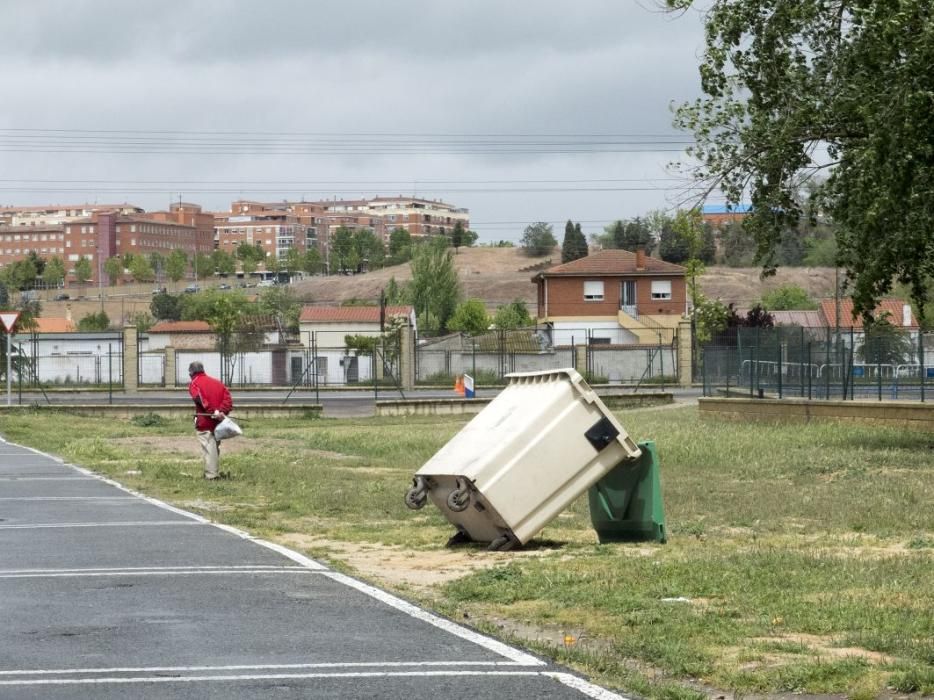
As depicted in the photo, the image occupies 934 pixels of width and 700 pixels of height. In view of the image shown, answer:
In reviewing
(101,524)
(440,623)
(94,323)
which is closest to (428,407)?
(101,524)

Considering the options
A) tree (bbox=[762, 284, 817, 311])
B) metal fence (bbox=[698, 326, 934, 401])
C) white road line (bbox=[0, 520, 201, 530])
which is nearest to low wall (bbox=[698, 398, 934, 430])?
metal fence (bbox=[698, 326, 934, 401])

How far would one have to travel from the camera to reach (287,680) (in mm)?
7430

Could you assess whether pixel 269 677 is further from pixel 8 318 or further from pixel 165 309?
pixel 165 309

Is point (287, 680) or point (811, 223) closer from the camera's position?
point (287, 680)

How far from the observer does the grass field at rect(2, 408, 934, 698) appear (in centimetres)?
799

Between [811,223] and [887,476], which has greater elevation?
[811,223]

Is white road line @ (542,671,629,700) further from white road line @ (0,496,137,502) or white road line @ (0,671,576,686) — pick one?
white road line @ (0,496,137,502)

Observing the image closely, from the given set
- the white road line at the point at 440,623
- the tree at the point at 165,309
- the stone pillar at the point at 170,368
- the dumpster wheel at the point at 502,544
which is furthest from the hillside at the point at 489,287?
the white road line at the point at 440,623

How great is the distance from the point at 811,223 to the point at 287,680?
19.9 m

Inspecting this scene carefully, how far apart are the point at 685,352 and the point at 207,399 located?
42565 millimetres

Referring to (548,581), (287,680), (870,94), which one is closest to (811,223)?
(870,94)

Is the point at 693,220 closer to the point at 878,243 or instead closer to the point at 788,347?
the point at 878,243

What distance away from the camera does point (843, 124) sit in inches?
960

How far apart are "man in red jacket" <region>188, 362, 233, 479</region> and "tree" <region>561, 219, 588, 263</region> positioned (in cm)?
15042
